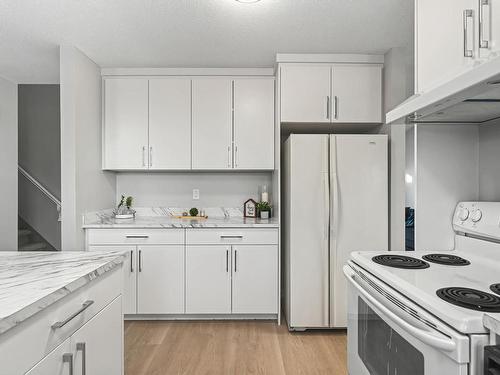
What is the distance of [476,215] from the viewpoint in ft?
5.09

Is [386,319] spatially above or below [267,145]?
below

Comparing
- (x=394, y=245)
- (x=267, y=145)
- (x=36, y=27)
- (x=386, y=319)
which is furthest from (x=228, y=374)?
(x=36, y=27)

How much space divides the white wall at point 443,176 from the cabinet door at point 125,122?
2.56 m

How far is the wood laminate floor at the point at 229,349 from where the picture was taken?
7.74 ft

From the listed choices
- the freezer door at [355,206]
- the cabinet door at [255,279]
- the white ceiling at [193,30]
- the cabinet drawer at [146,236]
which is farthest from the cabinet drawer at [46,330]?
the freezer door at [355,206]

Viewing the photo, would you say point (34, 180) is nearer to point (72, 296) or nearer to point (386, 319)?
point (72, 296)

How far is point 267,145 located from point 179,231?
3.88 ft

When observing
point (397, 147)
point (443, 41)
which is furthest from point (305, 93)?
point (443, 41)

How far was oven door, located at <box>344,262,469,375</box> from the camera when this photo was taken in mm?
859

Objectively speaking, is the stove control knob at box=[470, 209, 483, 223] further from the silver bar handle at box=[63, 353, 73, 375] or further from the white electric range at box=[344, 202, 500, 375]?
the silver bar handle at box=[63, 353, 73, 375]

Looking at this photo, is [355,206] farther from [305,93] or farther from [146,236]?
[146,236]

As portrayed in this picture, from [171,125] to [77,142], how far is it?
34.8 inches

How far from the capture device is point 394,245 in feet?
9.68

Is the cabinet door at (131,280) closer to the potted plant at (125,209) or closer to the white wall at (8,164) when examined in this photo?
the potted plant at (125,209)
